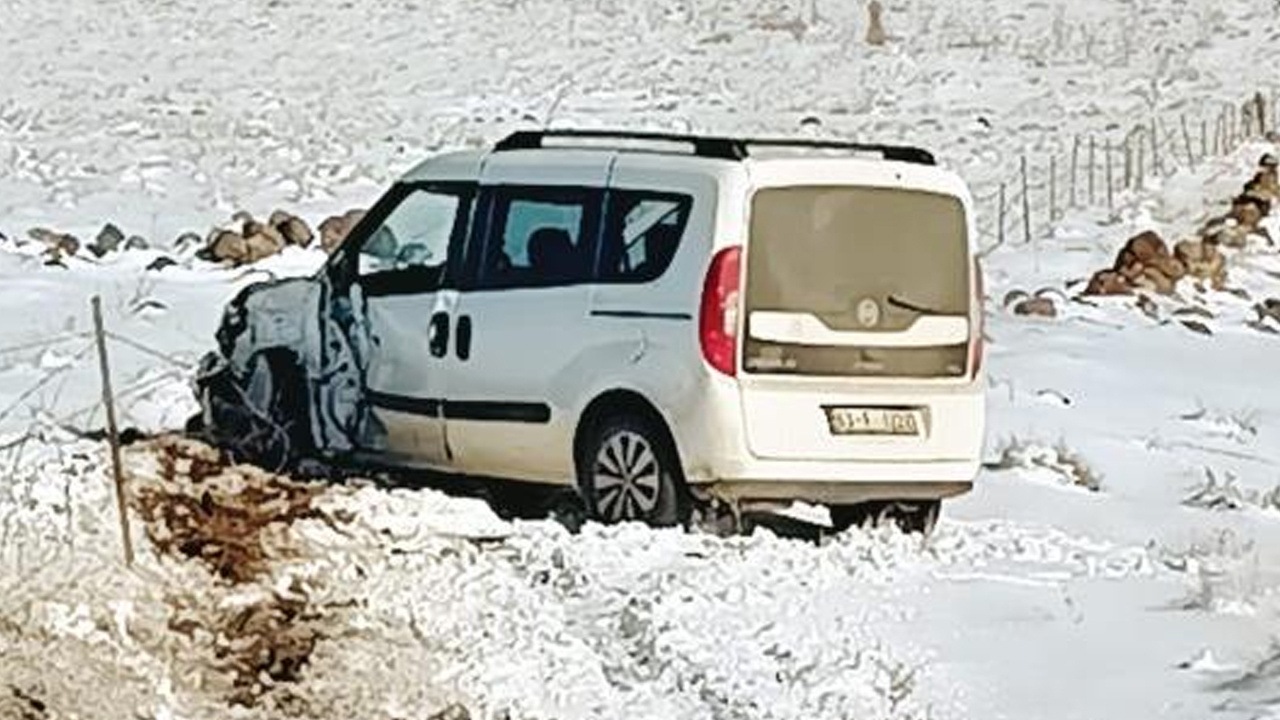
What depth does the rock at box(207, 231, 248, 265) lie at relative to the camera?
70.6ft

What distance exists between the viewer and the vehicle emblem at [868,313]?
10977mm

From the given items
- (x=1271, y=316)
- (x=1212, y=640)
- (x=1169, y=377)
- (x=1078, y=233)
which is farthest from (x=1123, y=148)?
(x=1212, y=640)

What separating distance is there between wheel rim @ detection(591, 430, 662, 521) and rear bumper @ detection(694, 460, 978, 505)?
0.23 m

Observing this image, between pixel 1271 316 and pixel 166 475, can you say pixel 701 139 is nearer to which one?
pixel 166 475

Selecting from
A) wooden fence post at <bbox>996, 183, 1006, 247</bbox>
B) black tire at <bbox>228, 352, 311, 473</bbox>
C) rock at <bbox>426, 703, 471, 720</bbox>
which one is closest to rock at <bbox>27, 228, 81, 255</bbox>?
wooden fence post at <bbox>996, 183, 1006, 247</bbox>

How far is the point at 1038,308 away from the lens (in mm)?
21109

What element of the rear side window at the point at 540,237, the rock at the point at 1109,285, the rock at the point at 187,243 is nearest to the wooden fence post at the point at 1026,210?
the rock at the point at 1109,285

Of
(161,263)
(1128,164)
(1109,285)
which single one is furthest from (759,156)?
(1128,164)

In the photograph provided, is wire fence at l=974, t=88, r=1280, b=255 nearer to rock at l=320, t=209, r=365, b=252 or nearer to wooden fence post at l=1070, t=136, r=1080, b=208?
wooden fence post at l=1070, t=136, r=1080, b=208

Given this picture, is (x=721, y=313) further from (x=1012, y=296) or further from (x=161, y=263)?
(x=1012, y=296)

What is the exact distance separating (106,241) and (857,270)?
1339 centimetres

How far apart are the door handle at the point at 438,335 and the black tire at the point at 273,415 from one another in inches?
36.7

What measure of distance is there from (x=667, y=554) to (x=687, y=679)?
218 cm

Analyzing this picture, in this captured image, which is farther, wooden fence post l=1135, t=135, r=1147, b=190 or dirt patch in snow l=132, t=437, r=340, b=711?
wooden fence post l=1135, t=135, r=1147, b=190
